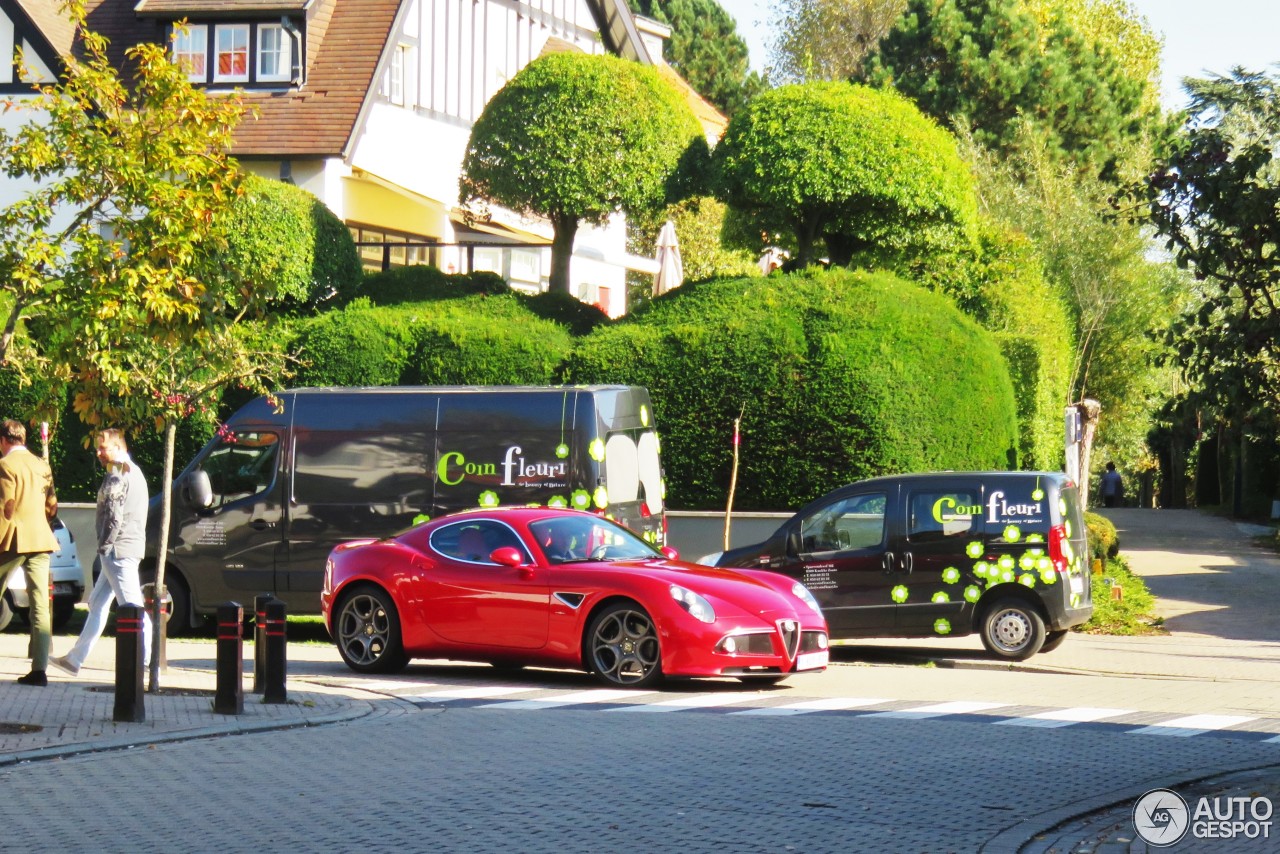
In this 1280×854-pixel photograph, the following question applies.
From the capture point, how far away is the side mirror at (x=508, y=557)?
13836mm

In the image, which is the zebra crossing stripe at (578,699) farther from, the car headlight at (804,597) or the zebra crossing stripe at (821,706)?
Result: the car headlight at (804,597)

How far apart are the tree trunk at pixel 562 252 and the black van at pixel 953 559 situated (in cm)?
980

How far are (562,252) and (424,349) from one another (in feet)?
12.8

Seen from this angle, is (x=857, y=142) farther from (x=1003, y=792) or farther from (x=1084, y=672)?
(x=1003, y=792)

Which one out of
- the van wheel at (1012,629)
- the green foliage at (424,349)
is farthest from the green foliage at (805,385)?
the van wheel at (1012,629)

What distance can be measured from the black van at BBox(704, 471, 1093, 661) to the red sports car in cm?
208

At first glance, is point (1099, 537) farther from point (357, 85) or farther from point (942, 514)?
point (357, 85)

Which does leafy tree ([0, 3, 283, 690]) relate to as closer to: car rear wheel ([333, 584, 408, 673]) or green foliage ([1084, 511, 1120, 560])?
car rear wheel ([333, 584, 408, 673])

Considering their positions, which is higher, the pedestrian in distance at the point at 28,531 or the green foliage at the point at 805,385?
the green foliage at the point at 805,385

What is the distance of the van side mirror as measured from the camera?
16250 mm

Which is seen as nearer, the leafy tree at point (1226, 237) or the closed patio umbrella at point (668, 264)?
the leafy tree at point (1226, 237)

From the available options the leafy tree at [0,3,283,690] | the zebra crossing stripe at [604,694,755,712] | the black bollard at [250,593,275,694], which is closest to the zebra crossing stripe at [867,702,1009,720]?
the zebra crossing stripe at [604,694,755,712]

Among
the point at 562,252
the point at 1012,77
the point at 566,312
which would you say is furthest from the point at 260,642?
the point at 1012,77

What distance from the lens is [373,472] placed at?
17.7 m
